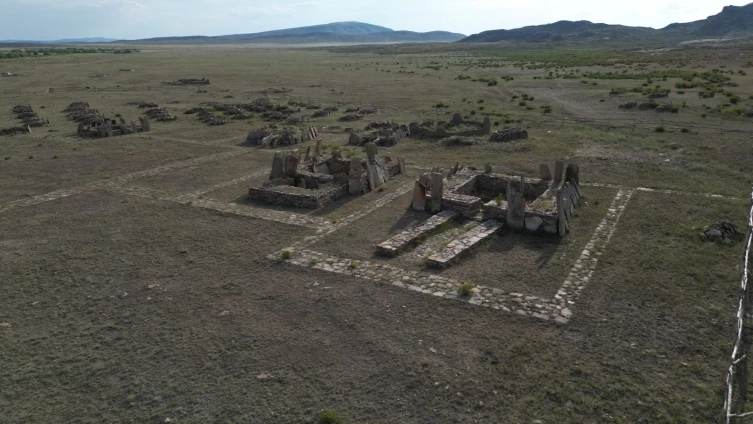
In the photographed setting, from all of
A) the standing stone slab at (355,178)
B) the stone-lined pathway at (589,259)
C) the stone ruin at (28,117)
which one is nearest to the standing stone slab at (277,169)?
the standing stone slab at (355,178)

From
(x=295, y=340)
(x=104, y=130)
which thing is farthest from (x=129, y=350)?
(x=104, y=130)

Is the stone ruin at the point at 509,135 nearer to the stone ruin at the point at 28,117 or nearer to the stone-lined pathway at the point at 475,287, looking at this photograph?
the stone-lined pathway at the point at 475,287

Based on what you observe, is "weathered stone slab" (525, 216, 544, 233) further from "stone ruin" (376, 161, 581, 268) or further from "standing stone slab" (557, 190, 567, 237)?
"standing stone slab" (557, 190, 567, 237)

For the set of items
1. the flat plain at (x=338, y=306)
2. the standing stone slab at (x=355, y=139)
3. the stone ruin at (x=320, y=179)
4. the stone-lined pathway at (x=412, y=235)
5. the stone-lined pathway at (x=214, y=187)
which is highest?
the standing stone slab at (x=355, y=139)

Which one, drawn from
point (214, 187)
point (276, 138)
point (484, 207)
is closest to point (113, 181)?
point (214, 187)

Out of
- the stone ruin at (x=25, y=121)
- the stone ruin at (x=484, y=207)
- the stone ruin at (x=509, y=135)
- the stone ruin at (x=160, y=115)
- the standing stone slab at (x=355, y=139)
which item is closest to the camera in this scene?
the stone ruin at (x=484, y=207)

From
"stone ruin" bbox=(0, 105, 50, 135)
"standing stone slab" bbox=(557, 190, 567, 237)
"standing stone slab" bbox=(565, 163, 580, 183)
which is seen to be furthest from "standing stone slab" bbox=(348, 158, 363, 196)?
"stone ruin" bbox=(0, 105, 50, 135)

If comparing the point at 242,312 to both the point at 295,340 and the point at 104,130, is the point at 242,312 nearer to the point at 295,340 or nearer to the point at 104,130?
the point at 295,340
